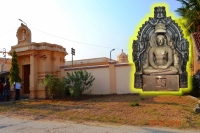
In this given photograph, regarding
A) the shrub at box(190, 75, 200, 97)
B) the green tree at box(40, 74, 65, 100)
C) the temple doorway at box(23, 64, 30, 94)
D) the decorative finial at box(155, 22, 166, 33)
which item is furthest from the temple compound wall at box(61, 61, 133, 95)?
the decorative finial at box(155, 22, 166, 33)

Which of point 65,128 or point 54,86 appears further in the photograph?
point 54,86

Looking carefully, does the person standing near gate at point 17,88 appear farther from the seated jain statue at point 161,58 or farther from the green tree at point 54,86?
the seated jain statue at point 161,58

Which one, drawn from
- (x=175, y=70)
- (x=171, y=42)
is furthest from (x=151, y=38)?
(x=175, y=70)

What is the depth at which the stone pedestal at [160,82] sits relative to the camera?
26.4ft

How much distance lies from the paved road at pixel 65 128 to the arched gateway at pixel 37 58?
6966 millimetres

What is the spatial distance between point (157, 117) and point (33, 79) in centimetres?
979

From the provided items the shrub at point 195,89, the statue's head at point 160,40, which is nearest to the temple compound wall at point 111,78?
the shrub at point 195,89

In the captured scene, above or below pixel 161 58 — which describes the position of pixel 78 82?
below

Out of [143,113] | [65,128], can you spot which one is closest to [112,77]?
[143,113]

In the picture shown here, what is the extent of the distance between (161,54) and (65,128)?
4.02 m

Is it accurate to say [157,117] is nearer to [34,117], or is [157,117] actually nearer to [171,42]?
[171,42]

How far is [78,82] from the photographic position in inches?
516

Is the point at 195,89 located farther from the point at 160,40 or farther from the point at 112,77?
the point at 160,40

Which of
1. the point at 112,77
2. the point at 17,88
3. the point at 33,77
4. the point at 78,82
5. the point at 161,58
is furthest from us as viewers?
the point at 33,77
